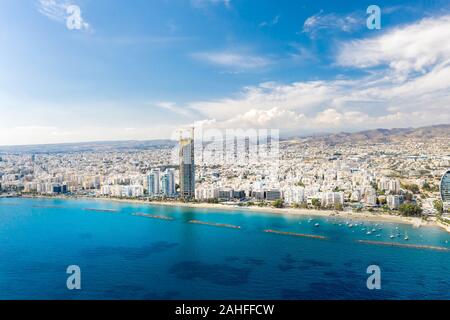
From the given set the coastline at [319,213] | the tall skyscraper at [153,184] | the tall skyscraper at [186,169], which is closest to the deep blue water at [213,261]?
the coastline at [319,213]

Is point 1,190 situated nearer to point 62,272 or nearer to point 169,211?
point 169,211

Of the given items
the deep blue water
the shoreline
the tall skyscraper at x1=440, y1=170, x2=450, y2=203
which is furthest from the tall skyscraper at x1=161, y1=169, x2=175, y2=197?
the tall skyscraper at x1=440, y1=170, x2=450, y2=203

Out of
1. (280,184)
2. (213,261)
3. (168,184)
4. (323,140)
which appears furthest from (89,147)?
(213,261)

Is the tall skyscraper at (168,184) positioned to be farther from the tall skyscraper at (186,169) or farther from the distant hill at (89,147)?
the distant hill at (89,147)

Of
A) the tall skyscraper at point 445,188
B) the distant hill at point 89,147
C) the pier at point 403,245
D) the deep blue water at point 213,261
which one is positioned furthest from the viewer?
the distant hill at point 89,147

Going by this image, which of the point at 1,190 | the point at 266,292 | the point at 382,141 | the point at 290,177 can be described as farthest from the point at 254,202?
the point at 382,141
